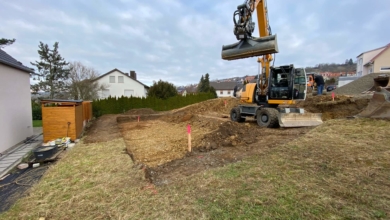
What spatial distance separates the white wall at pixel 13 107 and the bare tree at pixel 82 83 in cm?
1767

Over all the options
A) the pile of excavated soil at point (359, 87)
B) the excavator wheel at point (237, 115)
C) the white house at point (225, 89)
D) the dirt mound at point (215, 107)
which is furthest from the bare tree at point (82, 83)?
the white house at point (225, 89)

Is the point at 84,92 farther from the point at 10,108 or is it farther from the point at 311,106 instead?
the point at 311,106

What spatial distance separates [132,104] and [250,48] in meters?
17.5

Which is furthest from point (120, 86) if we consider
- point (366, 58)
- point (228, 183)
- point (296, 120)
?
point (366, 58)

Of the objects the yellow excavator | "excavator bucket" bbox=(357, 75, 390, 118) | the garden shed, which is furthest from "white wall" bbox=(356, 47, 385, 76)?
the garden shed

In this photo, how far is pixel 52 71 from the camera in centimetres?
2720

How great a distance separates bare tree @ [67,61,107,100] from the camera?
1007 inches

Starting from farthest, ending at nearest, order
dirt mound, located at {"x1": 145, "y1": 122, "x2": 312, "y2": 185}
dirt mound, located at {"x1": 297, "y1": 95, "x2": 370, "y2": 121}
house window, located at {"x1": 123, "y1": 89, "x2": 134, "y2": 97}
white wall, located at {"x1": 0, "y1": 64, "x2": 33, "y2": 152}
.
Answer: house window, located at {"x1": 123, "y1": 89, "x2": 134, "y2": 97}
dirt mound, located at {"x1": 297, "y1": 95, "x2": 370, "y2": 121}
white wall, located at {"x1": 0, "y1": 64, "x2": 33, "y2": 152}
dirt mound, located at {"x1": 145, "y1": 122, "x2": 312, "y2": 185}

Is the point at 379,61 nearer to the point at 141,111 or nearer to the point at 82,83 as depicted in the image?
the point at 141,111

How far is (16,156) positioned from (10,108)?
7.52ft

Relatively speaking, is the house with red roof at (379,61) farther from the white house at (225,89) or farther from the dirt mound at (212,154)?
the dirt mound at (212,154)

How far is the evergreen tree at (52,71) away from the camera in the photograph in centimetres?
2677

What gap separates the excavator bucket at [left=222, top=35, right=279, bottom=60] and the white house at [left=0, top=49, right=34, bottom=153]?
8.14 m

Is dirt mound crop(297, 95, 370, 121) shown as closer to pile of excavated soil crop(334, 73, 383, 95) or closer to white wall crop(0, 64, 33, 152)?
pile of excavated soil crop(334, 73, 383, 95)
